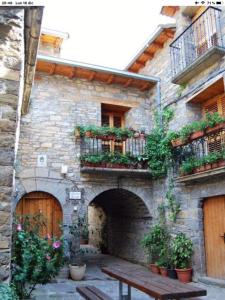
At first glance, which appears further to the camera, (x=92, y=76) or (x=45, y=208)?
(x=92, y=76)

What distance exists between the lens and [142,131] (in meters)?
8.53

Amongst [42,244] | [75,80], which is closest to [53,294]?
[42,244]

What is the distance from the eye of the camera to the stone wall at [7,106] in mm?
2986

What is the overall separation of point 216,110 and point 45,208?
4.61 m

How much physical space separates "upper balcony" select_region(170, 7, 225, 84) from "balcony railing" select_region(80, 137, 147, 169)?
1996 millimetres

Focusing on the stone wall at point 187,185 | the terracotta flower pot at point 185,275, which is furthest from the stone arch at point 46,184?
the terracotta flower pot at point 185,275

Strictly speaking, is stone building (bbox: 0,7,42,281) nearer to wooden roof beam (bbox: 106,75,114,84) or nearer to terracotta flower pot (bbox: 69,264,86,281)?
terracotta flower pot (bbox: 69,264,86,281)

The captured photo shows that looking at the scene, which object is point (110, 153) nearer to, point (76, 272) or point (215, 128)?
point (215, 128)

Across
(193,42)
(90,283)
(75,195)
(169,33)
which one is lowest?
(90,283)

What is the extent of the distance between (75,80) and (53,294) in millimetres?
5332

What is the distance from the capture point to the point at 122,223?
412 inches

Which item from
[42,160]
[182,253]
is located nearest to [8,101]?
[42,160]

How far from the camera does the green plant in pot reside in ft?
25.7

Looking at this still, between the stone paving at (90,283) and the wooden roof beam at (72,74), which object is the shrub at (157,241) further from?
the wooden roof beam at (72,74)
